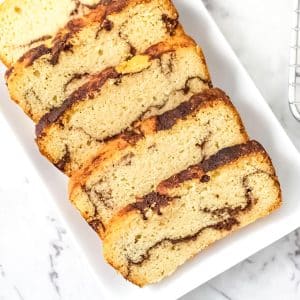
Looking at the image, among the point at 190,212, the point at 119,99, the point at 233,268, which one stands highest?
the point at 119,99

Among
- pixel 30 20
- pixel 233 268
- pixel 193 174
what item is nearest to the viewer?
pixel 193 174

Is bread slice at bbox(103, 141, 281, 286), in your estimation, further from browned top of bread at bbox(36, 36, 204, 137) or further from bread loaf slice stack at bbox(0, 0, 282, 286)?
browned top of bread at bbox(36, 36, 204, 137)

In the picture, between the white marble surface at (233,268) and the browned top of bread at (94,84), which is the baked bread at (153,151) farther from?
the white marble surface at (233,268)

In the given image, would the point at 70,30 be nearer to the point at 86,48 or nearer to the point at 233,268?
the point at 86,48

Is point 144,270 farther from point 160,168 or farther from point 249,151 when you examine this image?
point 249,151

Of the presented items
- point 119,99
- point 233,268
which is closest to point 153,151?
point 119,99

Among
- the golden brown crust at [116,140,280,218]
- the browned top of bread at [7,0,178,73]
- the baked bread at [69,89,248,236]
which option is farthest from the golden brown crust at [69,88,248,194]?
the browned top of bread at [7,0,178,73]
